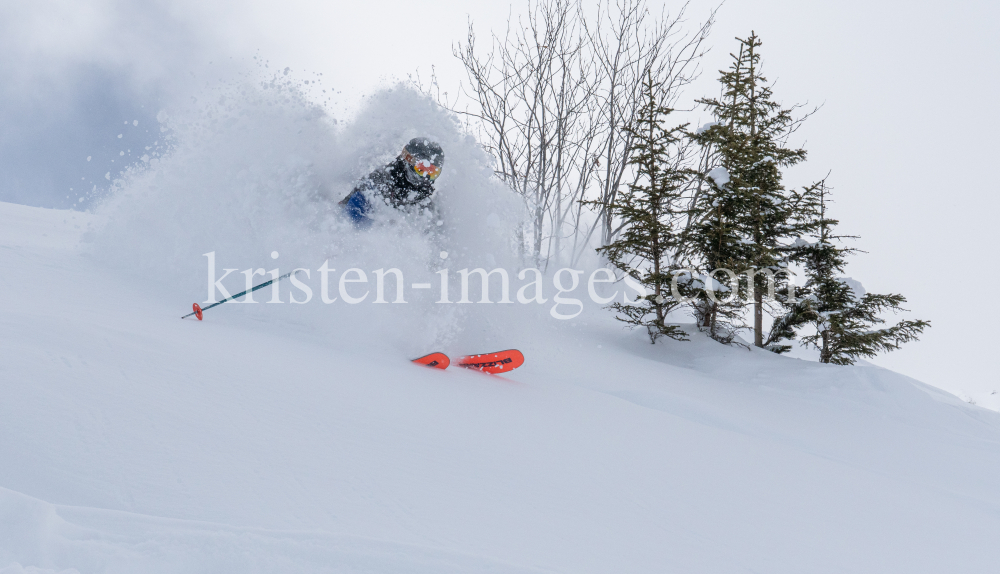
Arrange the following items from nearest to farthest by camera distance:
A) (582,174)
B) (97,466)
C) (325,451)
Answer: (97,466) → (325,451) → (582,174)

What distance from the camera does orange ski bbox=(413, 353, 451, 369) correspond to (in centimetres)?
403

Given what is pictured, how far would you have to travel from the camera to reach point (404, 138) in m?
5.23

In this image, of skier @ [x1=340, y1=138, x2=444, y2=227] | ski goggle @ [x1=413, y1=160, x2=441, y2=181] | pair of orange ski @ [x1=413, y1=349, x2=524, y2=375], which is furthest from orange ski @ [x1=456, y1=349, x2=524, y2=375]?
ski goggle @ [x1=413, y1=160, x2=441, y2=181]

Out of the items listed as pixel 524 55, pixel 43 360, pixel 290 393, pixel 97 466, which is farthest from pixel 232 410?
pixel 524 55

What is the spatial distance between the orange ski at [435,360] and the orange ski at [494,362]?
1.21ft

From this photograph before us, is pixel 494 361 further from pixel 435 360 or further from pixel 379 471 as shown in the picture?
pixel 379 471

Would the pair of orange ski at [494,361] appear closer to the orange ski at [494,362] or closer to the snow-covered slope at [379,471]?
the orange ski at [494,362]

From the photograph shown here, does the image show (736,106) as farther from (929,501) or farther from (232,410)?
(232,410)

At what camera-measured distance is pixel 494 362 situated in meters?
4.39

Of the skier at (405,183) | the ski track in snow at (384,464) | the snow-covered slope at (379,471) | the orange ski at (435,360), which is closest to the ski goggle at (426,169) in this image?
the skier at (405,183)

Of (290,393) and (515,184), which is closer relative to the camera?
(290,393)

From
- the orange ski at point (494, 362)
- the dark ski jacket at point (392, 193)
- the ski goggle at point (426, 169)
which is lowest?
the orange ski at point (494, 362)

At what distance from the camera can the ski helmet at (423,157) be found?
4969 mm

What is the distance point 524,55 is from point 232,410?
14130mm
